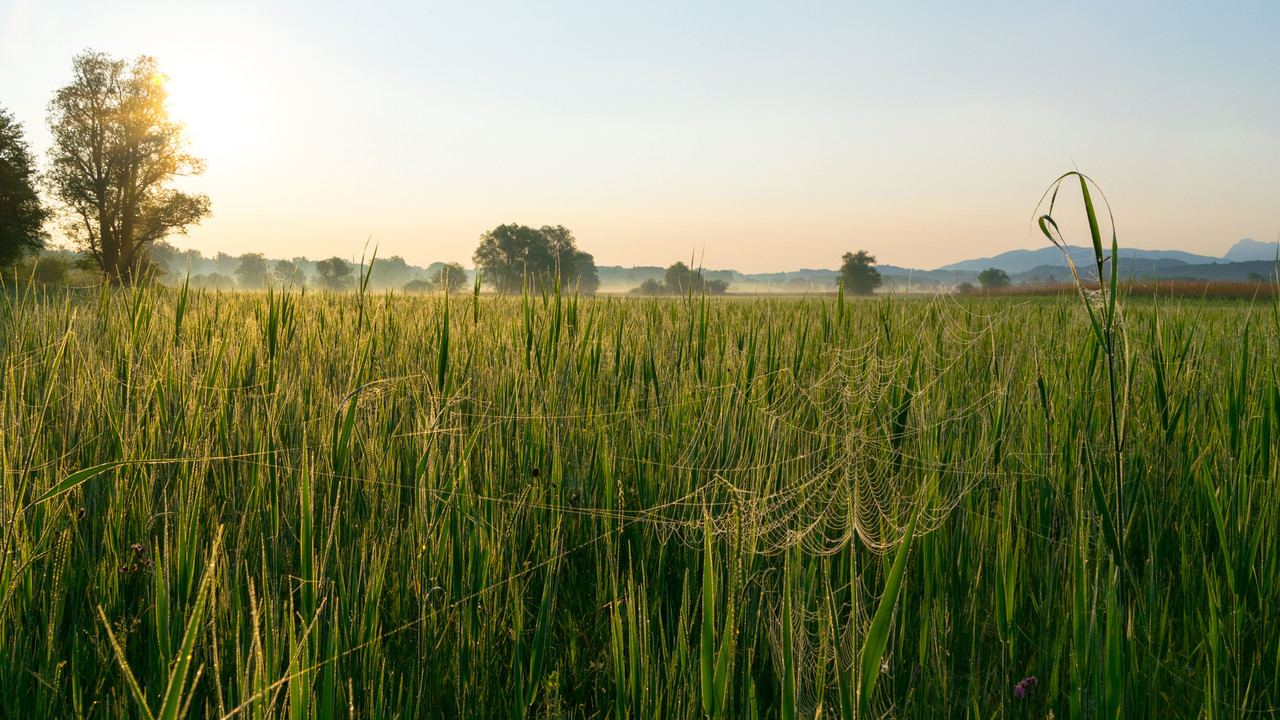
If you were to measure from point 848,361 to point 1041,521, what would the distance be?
127 centimetres

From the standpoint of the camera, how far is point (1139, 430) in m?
1.91

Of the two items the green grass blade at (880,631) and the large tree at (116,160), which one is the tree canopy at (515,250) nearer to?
the large tree at (116,160)

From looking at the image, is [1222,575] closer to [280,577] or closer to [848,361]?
[848,361]

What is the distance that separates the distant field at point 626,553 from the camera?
0.93 metres

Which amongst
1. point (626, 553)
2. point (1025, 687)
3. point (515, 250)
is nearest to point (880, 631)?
point (1025, 687)

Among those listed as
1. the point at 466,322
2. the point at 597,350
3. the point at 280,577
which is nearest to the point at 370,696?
the point at 280,577

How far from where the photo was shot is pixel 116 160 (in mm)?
33094

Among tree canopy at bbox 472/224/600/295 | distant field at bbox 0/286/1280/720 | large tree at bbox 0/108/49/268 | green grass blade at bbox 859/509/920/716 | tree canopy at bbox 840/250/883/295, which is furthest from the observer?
tree canopy at bbox 840/250/883/295

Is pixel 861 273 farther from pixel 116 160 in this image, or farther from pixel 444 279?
pixel 444 279

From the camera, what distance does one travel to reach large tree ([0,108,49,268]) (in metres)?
26.9

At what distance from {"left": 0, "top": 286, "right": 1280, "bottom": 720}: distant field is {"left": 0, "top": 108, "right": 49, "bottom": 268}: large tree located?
35.2m

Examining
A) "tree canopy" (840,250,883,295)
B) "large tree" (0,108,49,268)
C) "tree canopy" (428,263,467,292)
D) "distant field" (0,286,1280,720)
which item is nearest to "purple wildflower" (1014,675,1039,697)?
"distant field" (0,286,1280,720)

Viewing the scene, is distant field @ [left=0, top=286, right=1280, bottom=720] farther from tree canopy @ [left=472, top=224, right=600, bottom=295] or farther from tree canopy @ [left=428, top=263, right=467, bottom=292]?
tree canopy @ [left=472, top=224, right=600, bottom=295]

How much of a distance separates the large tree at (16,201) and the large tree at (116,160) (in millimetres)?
3848
